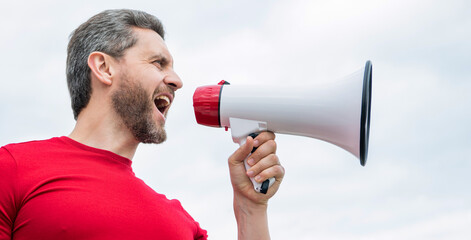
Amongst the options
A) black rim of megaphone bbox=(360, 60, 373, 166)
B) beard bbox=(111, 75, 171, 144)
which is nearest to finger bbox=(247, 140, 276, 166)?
black rim of megaphone bbox=(360, 60, 373, 166)

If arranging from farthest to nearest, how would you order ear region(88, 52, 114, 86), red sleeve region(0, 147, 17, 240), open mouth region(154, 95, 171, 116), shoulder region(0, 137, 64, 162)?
open mouth region(154, 95, 171, 116), ear region(88, 52, 114, 86), shoulder region(0, 137, 64, 162), red sleeve region(0, 147, 17, 240)

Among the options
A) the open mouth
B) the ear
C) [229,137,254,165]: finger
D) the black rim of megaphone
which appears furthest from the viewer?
the open mouth

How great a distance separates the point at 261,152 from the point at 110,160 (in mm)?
841

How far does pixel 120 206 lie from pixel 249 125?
93 centimetres

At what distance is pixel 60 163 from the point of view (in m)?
2.34

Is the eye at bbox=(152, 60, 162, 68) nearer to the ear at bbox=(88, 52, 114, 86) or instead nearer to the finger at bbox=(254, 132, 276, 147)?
the ear at bbox=(88, 52, 114, 86)

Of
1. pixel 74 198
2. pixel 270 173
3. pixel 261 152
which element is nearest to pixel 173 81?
pixel 261 152

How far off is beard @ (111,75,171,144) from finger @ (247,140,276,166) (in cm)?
62

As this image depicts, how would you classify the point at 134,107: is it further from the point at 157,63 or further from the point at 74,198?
the point at 74,198

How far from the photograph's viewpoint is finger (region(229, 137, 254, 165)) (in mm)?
2734

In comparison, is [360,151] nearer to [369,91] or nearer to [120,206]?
[369,91]

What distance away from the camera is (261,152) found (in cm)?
270

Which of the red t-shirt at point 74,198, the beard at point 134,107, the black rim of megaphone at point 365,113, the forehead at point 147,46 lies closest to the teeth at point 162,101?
the beard at point 134,107

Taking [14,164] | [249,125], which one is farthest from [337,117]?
[14,164]
